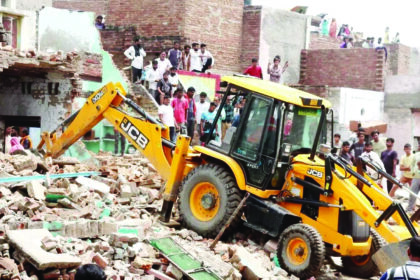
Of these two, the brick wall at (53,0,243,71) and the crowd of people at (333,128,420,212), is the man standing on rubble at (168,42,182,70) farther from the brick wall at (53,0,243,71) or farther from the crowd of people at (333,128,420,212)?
the crowd of people at (333,128,420,212)

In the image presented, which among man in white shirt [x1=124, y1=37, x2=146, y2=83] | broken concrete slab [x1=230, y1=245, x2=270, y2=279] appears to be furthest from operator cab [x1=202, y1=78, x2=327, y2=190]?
man in white shirt [x1=124, y1=37, x2=146, y2=83]

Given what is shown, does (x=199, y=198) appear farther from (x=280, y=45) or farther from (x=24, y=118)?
(x=280, y=45)

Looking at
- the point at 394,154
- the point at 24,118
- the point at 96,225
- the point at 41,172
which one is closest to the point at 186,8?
the point at 24,118

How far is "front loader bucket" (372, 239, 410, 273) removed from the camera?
8.19 meters

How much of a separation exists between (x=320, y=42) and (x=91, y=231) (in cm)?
2173

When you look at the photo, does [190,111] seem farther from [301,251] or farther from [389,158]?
[301,251]

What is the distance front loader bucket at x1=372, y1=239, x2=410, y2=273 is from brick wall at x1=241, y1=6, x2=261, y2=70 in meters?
16.7

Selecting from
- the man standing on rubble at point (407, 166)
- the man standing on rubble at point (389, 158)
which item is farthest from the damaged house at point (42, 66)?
the man standing on rubble at point (407, 166)

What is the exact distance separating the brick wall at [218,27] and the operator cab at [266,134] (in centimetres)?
1348

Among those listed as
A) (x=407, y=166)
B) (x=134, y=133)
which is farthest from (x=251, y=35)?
(x=134, y=133)

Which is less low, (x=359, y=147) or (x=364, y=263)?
(x=359, y=147)

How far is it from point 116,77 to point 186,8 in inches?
186

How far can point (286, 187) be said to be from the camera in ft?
31.0

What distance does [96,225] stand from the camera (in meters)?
8.45
